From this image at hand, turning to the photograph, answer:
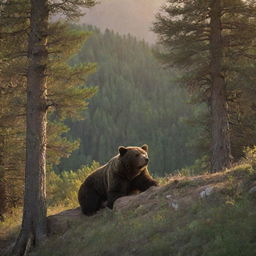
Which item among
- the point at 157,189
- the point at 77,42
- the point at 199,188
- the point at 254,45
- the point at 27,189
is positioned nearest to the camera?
the point at 199,188

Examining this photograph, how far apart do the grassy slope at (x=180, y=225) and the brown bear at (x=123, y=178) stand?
Result: 2.63 ft

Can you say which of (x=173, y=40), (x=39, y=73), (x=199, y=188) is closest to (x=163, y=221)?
(x=199, y=188)

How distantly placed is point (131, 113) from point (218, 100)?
5477 inches

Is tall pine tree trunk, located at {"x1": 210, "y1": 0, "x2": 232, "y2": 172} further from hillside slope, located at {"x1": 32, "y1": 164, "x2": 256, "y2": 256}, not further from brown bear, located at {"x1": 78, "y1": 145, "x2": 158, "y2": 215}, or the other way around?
hillside slope, located at {"x1": 32, "y1": 164, "x2": 256, "y2": 256}

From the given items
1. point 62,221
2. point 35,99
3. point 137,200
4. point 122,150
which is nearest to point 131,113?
point 35,99

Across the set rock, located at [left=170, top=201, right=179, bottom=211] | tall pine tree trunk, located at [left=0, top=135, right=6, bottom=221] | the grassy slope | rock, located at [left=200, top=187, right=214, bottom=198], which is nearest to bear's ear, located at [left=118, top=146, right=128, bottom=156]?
the grassy slope

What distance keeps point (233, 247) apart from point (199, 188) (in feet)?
10.8

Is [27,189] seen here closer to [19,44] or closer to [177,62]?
[19,44]

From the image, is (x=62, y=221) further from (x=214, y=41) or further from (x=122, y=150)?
(x=214, y=41)

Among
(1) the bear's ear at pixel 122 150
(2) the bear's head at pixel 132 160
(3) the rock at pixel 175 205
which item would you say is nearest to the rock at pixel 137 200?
(2) the bear's head at pixel 132 160

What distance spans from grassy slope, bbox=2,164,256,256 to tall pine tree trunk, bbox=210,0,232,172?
217 inches

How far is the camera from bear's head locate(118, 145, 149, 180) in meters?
13.4

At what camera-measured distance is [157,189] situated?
500 inches

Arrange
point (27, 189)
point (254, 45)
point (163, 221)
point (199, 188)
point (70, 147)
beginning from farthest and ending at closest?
point (70, 147)
point (254, 45)
point (27, 189)
point (199, 188)
point (163, 221)
